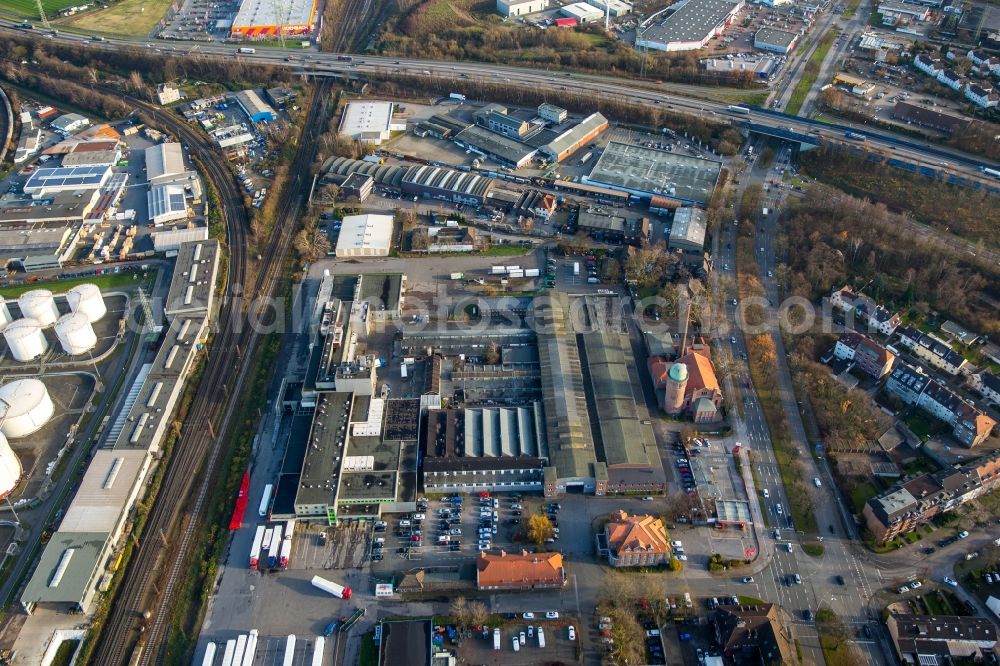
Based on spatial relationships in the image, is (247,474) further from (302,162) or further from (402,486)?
(302,162)

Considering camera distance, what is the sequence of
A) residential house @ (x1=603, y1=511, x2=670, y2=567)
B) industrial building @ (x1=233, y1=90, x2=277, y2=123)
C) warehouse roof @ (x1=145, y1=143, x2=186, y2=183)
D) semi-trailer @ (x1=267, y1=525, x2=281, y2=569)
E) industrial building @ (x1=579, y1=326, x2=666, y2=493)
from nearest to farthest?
1. residential house @ (x1=603, y1=511, x2=670, y2=567)
2. semi-trailer @ (x1=267, y1=525, x2=281, y2=569)
3. industrial building @ (x1=579, y1=326, x2=666, y2=493)
4. warehouse roof @ (x1=145, y1=143, x2=186, y2=183)
5. industrial building @ (x1=233, y1=90, x2=277, y2=123)

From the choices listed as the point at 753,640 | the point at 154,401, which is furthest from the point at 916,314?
the point at 154,401

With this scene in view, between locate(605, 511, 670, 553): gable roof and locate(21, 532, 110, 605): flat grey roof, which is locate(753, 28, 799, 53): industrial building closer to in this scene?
locate(605, 511, 670, 553): gable roof

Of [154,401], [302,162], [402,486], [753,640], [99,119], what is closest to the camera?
[753,640]

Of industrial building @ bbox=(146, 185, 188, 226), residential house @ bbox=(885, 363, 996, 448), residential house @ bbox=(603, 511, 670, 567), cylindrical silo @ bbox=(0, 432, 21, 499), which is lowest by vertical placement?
residential house @ bbox=(603, 511, 670, 567)

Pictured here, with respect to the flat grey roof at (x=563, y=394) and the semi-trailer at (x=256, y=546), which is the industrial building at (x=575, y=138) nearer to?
the flat grey roof at (x=563, y=394)

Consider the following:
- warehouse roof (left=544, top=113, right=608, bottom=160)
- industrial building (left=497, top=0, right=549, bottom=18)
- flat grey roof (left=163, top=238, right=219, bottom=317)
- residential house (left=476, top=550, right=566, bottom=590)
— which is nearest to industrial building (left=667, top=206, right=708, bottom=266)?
warehouse roof (left=544, top=113, right=608, bottom=160)

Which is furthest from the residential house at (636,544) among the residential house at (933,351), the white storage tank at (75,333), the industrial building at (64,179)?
the industrial building at (64,179)
